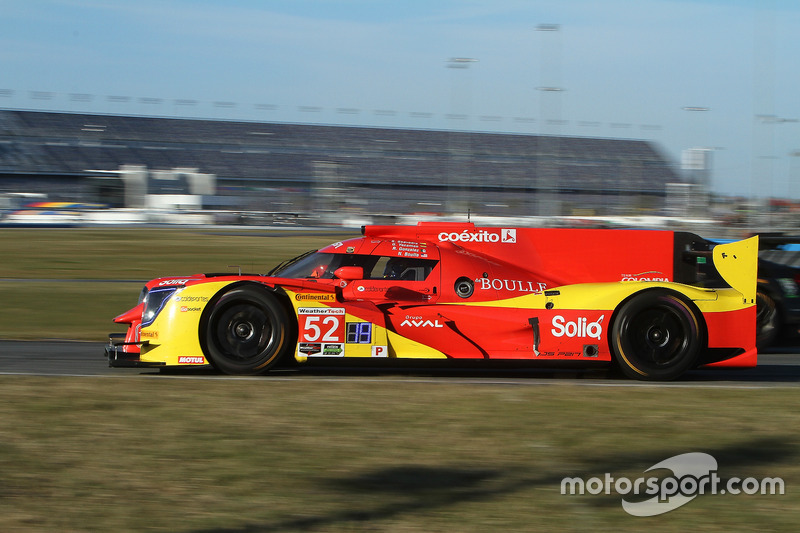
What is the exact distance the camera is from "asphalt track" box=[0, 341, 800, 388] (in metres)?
7.38

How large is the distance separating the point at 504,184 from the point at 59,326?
160 ft

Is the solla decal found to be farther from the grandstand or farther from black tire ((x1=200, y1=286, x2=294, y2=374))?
the grandstand

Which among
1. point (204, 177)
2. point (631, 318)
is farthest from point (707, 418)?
point (204, 177)

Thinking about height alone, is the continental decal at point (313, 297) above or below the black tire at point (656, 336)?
above

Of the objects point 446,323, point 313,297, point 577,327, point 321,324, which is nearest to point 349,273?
point 313,297

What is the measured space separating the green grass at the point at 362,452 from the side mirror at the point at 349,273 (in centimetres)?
98

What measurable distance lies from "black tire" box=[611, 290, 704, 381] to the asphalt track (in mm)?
148

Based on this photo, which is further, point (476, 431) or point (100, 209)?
point (100, 209)

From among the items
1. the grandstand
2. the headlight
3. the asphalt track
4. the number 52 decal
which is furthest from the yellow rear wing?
the grandstand

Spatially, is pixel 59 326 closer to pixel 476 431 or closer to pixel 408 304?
pixel 408 304

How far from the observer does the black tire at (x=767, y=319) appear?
10164 millimetres

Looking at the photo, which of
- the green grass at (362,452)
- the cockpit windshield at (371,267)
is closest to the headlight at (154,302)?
the green grass at (362,452)

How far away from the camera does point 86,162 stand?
181 feet

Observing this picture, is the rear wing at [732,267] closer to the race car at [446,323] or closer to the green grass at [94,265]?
the race car at [446,323]
